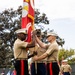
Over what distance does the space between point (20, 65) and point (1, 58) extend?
38.4 meters

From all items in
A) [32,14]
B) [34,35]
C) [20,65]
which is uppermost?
[32,14]

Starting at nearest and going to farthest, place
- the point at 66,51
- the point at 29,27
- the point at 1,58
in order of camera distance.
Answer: the point at 29,27, the point at 1,58, the point at 66,51

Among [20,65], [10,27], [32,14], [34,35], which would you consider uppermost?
[10,27]

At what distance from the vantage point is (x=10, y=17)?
50719mm

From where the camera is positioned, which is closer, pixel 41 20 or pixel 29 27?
pixel 29 27

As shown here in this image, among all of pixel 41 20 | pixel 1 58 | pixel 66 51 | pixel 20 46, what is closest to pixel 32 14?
pixel 20 46

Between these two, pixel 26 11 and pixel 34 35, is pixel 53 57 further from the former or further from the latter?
pixel 26 11

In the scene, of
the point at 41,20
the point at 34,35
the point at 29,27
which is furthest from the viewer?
the point at 41,20

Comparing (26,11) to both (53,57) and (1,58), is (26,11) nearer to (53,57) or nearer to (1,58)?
(53,57)

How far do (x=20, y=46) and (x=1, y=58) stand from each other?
3843cm

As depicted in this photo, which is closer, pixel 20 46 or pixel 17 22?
pixel 20 46

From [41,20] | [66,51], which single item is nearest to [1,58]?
[41,20]

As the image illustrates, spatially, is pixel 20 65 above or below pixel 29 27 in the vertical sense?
below

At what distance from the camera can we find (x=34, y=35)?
8422mm
